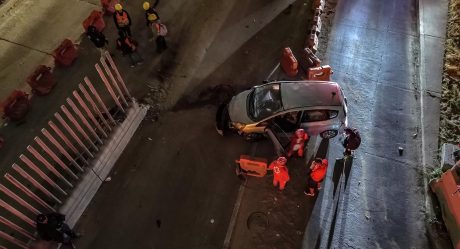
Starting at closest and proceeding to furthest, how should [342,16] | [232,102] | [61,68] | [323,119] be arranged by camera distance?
[323,119], [232,102], [61,68], [342,16]

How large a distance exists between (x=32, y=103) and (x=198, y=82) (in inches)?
206

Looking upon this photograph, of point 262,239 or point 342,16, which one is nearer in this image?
point 262,239

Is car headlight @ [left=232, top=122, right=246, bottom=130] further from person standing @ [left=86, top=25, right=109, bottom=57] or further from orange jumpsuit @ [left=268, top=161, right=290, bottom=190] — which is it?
person standing @ [left=86, top=25, right=109, bottom=57]

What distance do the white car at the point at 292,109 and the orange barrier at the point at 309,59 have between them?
1.87 m

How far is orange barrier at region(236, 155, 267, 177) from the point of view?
31.0 feet

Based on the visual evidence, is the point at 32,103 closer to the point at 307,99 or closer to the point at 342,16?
the point at 307,99

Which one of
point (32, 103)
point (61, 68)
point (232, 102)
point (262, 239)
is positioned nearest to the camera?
point (262, 239)

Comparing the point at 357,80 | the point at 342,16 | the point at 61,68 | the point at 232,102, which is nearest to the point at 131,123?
the point at 232,102

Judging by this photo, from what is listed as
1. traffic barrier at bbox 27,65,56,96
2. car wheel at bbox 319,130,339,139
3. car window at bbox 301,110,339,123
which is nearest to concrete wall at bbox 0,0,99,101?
traffic barrier at bbox 27,65,56,96

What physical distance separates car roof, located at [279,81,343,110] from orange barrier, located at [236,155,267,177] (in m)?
1.53

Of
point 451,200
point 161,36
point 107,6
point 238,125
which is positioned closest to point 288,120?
point 238,125

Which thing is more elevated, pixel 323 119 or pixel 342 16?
pixel 342 16

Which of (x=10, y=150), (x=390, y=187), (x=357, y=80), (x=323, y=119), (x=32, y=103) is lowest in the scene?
(x=10, y=150)

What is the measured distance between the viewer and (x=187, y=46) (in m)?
13.2
